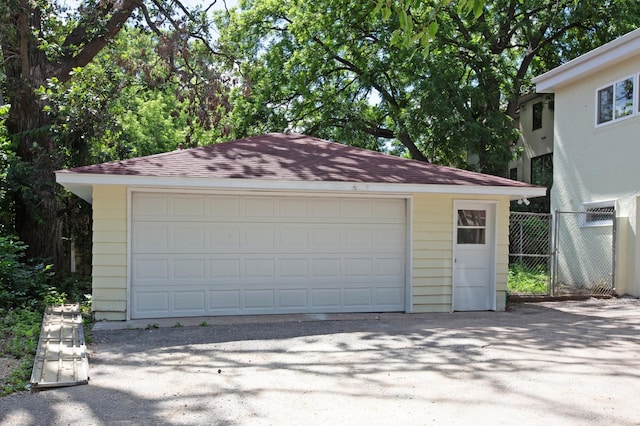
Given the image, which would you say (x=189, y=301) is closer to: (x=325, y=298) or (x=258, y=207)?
(x=258, y=207)

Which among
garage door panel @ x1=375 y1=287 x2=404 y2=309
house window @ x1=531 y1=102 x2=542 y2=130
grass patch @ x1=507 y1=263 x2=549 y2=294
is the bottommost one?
grass patch @ x1=507 y1=263 x2=549 y2=294

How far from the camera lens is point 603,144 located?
45.9 feet

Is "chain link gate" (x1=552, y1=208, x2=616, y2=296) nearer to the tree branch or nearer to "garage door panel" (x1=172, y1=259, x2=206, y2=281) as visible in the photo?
"garage door panel" (x1=172, y1=259, x2=206, y2=281)

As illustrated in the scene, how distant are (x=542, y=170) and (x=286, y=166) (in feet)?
56.7

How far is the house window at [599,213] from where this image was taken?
45.5 ft

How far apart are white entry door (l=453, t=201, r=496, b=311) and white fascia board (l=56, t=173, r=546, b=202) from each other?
607 millimetres

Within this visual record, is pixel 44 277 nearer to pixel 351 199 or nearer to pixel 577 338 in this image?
pixel 351 199

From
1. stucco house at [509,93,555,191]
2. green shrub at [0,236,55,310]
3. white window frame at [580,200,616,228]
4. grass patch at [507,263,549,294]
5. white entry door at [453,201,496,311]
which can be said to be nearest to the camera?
green shrub at [0,236,55,310]

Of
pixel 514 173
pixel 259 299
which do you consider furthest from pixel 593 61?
pixel 514 173

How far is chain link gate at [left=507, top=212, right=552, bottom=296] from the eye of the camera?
13695mm

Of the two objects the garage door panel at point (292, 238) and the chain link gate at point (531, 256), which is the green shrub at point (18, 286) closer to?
the garage door panel at point (292, 238)

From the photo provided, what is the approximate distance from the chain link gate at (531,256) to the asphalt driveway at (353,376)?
4283 millimetres

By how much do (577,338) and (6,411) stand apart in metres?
6.86

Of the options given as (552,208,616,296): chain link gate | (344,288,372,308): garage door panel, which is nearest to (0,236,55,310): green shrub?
(344,288,372,308): garage door panel
